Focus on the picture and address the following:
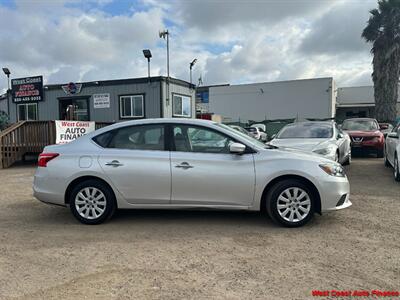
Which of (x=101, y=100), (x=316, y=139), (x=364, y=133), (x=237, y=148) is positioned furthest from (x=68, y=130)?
(x=237, y=148)

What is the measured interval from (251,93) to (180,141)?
37.9 meters

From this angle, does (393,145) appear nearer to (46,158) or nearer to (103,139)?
(103,139)

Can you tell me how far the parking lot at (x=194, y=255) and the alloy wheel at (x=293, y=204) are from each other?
0.22 metres

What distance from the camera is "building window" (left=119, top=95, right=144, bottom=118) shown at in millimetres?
21156

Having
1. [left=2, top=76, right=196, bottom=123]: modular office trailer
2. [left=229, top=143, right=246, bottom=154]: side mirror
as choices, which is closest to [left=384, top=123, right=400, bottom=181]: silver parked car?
[left=229, top=143, right=246, bottom=154]: side mirror

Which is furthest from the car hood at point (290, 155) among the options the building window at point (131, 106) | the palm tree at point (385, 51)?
the palm tree at point (385, 51)

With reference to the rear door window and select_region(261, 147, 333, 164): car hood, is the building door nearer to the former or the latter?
the rear door window

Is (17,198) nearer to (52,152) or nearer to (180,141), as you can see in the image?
(52,152)

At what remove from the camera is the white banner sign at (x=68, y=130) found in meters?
15.3

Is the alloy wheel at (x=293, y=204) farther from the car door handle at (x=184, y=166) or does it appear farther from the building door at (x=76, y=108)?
the building door at (x=76, y=108)

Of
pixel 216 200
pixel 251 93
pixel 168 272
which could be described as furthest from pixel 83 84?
pixel 251 93

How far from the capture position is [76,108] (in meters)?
22.7

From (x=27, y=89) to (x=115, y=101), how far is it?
5.91 meters

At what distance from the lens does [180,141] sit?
580 centimetres
